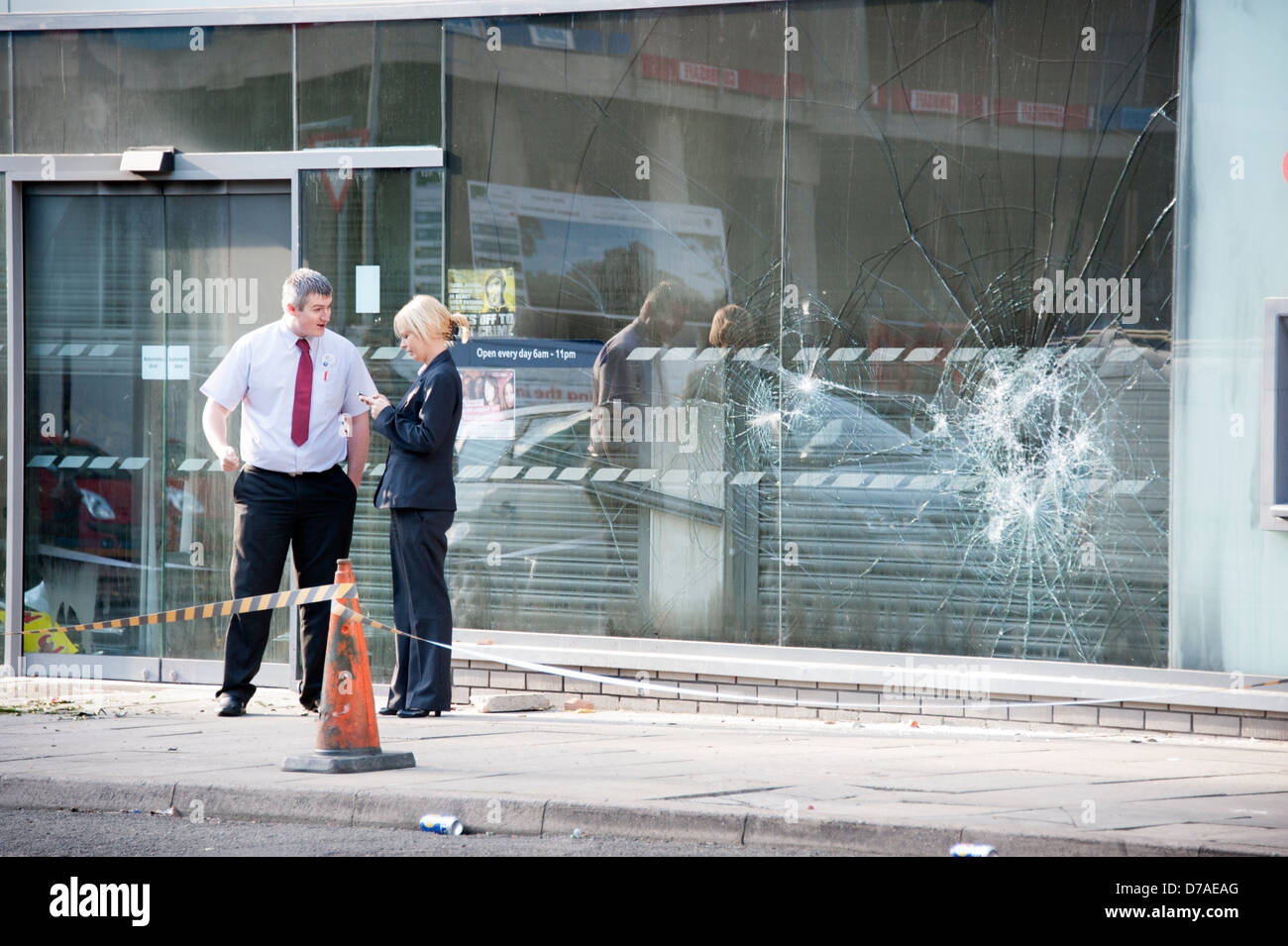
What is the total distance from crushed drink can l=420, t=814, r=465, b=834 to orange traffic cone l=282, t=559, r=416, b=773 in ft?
2.65

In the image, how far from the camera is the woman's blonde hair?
8.12 m

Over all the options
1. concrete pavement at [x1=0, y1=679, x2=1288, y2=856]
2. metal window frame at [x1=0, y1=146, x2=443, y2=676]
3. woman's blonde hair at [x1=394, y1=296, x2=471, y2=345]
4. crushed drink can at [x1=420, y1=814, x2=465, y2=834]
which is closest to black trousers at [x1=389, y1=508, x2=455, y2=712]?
concrete pavement at [x1=0, y1=679, x2=1288, y2=856]

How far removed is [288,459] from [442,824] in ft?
9.34

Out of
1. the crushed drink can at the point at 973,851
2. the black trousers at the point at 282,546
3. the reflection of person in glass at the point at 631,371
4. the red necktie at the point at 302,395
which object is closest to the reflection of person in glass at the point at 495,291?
the reflection of person in glass at the point at 631,371

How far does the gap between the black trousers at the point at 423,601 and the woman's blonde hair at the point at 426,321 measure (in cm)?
87

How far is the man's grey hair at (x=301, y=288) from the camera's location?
821 cm

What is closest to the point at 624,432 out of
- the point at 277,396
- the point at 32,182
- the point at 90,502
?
the point at 277,396

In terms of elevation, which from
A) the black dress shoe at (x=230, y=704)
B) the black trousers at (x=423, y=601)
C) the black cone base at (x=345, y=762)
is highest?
the black trousers at (x=423, y=601)

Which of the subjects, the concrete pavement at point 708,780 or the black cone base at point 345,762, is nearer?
the concrete pavement at point 708,780

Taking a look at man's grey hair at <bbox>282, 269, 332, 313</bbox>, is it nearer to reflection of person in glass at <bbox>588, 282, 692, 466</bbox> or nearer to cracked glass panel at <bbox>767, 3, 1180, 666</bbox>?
reflection of person in glass at <bbox>588, 282, 692, 466</bbox>

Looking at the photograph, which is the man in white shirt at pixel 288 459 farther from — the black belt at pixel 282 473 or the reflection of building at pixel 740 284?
the reflection of building at pixel 740 284

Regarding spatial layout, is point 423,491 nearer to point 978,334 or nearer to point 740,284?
point 740,284

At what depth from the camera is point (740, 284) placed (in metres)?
8.74

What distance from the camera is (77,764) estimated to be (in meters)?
6.87
